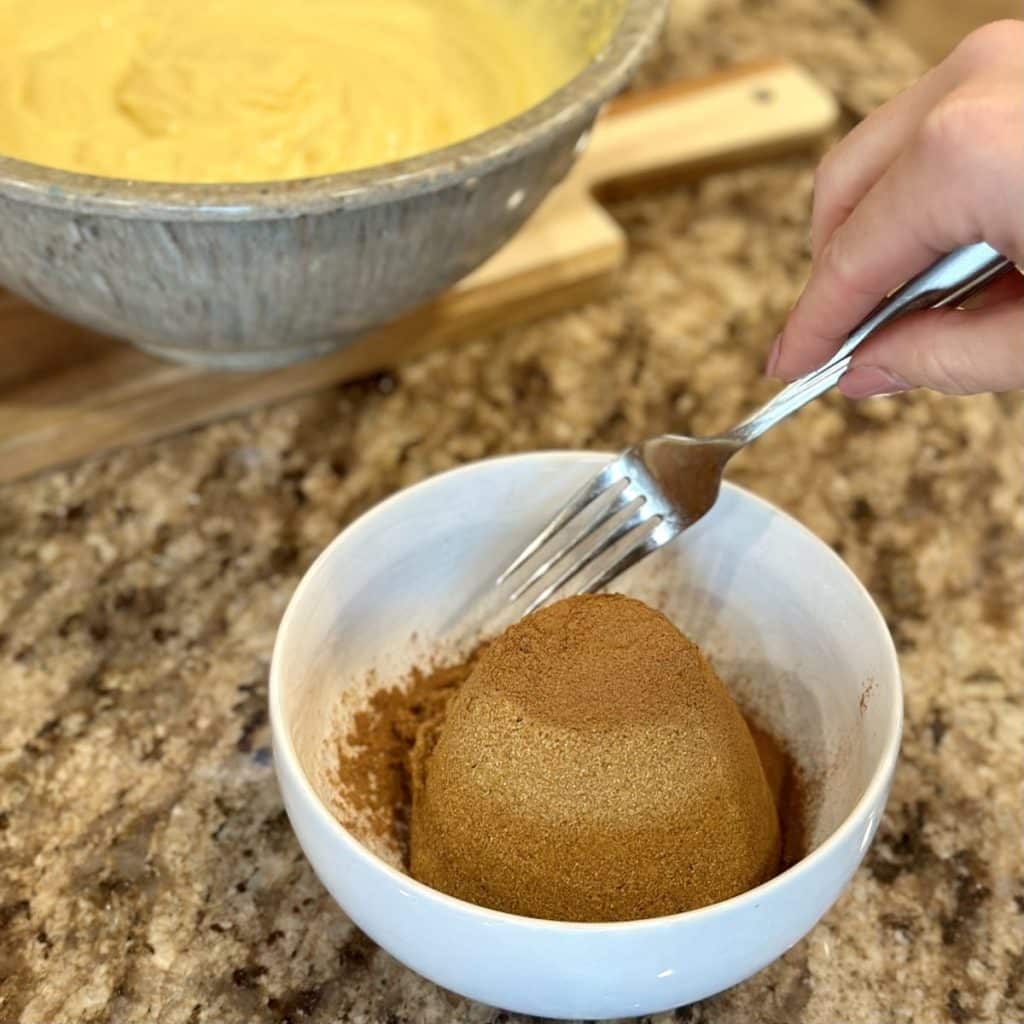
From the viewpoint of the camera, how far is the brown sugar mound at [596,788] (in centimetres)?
53

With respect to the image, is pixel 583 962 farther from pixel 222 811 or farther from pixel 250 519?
pixel 250 519

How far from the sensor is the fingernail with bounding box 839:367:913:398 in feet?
1.90

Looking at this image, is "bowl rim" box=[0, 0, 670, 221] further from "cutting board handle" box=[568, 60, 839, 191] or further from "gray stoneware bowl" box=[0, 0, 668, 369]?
"cutting board handle" box=[568, 60, 839, 191]

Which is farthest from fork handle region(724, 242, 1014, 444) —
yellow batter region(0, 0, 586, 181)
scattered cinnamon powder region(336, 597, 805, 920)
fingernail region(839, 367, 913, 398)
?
yellow batter region(0, 0, 586, 181)

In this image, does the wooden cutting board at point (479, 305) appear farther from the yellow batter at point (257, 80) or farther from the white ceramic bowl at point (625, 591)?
the white ceramic bowl at point (625, 591)

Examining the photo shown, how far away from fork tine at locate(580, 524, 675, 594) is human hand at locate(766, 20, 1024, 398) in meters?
0.12

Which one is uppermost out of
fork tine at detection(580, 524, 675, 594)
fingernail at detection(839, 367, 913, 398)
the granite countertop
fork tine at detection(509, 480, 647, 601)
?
fingernail at detection(839, 367, 913, 398)

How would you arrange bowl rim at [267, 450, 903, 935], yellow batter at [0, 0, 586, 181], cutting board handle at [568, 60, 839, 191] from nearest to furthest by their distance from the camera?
bowl rim at [267, 450, 903, 935]
yellow batter at [0, 0, 586, 181]
cutting board handle at [568, 60, 839, 191]

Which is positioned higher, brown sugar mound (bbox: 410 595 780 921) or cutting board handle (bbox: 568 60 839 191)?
brown sugar mound (bbox: 410 595 780 921)

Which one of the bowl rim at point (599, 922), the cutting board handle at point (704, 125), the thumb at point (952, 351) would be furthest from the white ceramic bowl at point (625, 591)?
the cutting board handle at point (704, 125)

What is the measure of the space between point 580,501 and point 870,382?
17 centimetres

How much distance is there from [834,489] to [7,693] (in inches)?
22.1

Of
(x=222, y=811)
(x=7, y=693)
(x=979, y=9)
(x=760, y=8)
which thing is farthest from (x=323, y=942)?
(x=979, y=9)

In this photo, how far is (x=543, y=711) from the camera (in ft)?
1.79
